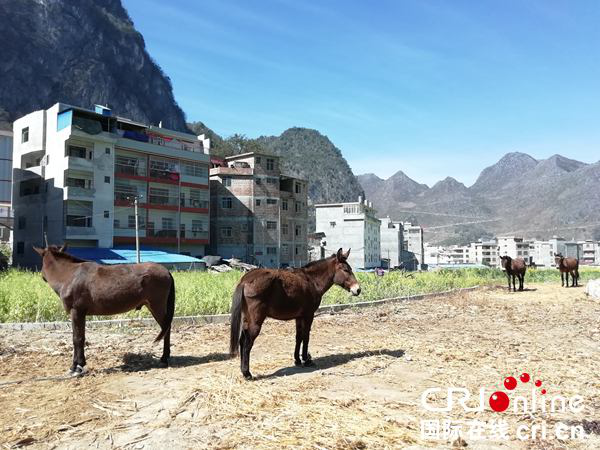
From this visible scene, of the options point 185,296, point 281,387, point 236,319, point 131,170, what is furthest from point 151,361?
point 131,170

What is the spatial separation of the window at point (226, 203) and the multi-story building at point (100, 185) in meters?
3.06

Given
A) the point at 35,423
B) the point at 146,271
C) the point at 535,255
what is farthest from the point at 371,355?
the point at 535,255

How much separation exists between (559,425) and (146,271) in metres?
6.94

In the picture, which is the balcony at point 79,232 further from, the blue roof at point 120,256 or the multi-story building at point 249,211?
the multi-story building at point 249,211

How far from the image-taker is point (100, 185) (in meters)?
41.2

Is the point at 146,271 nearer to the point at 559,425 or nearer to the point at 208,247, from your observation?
the point at 559,425

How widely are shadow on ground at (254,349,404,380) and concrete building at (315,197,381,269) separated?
66.0 meters

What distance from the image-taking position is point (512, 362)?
8.99 metres

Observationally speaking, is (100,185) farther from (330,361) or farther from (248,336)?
(248,336)

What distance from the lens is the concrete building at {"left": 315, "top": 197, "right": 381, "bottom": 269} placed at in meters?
76.6

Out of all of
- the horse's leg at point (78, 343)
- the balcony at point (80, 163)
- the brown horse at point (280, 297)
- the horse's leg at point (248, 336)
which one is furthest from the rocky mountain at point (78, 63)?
the horse's leg at point (248, 336)

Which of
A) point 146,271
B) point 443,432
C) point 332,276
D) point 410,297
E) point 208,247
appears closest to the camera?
point 443,432

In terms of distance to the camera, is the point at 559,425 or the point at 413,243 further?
the point at 413,243

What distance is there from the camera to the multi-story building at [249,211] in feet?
171
